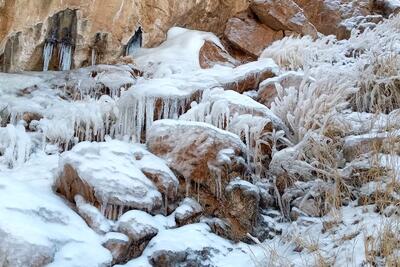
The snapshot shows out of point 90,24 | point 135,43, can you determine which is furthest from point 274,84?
point 135,43

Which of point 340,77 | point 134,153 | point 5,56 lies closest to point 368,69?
point 340,77

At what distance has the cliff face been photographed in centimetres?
626

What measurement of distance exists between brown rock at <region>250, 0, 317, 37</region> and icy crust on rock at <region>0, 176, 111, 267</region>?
5865 millimetres

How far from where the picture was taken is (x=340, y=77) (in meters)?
5.16

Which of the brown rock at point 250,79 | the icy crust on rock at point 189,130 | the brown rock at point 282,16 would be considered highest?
the brown rock at point 282,16

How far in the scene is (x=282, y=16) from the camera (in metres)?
8.42

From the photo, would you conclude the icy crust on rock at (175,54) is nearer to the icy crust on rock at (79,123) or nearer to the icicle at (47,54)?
the icicle at (47,54)

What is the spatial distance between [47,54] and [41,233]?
437 cm

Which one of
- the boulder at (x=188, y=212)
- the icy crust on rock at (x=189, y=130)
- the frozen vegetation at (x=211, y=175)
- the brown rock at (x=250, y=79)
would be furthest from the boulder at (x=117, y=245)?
the brown rock at (x=250, y=79)

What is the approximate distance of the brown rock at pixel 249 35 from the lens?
823cm

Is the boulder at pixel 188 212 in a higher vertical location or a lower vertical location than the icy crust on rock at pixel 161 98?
lower

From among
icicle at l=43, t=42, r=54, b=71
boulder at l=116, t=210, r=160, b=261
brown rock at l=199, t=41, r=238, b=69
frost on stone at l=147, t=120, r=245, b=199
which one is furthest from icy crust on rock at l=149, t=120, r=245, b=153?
brown rock at l=199, t=41, r=238, b=69

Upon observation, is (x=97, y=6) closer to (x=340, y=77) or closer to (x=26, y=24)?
(x=26, y=24)

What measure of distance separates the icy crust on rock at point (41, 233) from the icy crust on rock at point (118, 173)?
243mm
